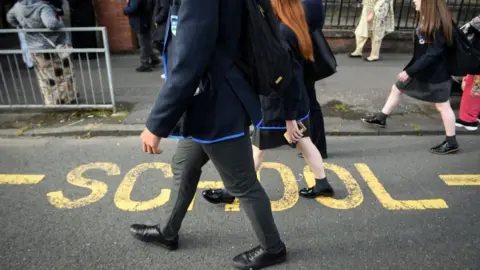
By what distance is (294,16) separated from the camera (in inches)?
108

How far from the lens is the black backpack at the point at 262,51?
1957 millimetres

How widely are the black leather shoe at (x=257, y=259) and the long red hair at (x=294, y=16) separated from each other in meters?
1.43

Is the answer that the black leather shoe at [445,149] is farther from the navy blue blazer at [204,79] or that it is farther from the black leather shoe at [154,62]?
the black leather shoe at [154,62]

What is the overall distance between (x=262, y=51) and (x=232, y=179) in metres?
0.76

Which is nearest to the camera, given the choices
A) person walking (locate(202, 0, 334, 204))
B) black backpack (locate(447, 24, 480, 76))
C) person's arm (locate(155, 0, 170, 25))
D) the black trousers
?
the black trousers

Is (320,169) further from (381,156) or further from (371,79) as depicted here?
(371,79)

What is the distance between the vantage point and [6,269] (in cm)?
263

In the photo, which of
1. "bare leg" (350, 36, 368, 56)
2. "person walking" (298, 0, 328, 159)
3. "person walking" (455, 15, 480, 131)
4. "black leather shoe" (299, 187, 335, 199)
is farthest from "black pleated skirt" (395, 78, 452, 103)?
"bare leg" (350, 36, 368, 56)

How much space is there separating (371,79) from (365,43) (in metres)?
1.90

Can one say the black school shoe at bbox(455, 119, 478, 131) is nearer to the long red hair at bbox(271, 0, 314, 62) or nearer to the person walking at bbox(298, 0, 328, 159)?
the person walking at bbox(298, 0, 328, 159)

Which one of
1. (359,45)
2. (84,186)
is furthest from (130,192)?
(359,45)

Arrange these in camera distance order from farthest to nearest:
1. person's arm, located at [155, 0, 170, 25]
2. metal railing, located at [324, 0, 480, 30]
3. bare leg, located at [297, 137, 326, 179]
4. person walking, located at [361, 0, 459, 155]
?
metal railing, located at [324, 0, 480, 30] < person's arm, located at [155, 0, 170, 25] < person walking, located at [361, 0, 459, 155] < bare leg, located at [297, 137, 326, 179]

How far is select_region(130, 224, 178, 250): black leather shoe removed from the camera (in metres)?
2.79

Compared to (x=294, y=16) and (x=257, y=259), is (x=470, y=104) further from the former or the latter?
(x=257, y=259)
